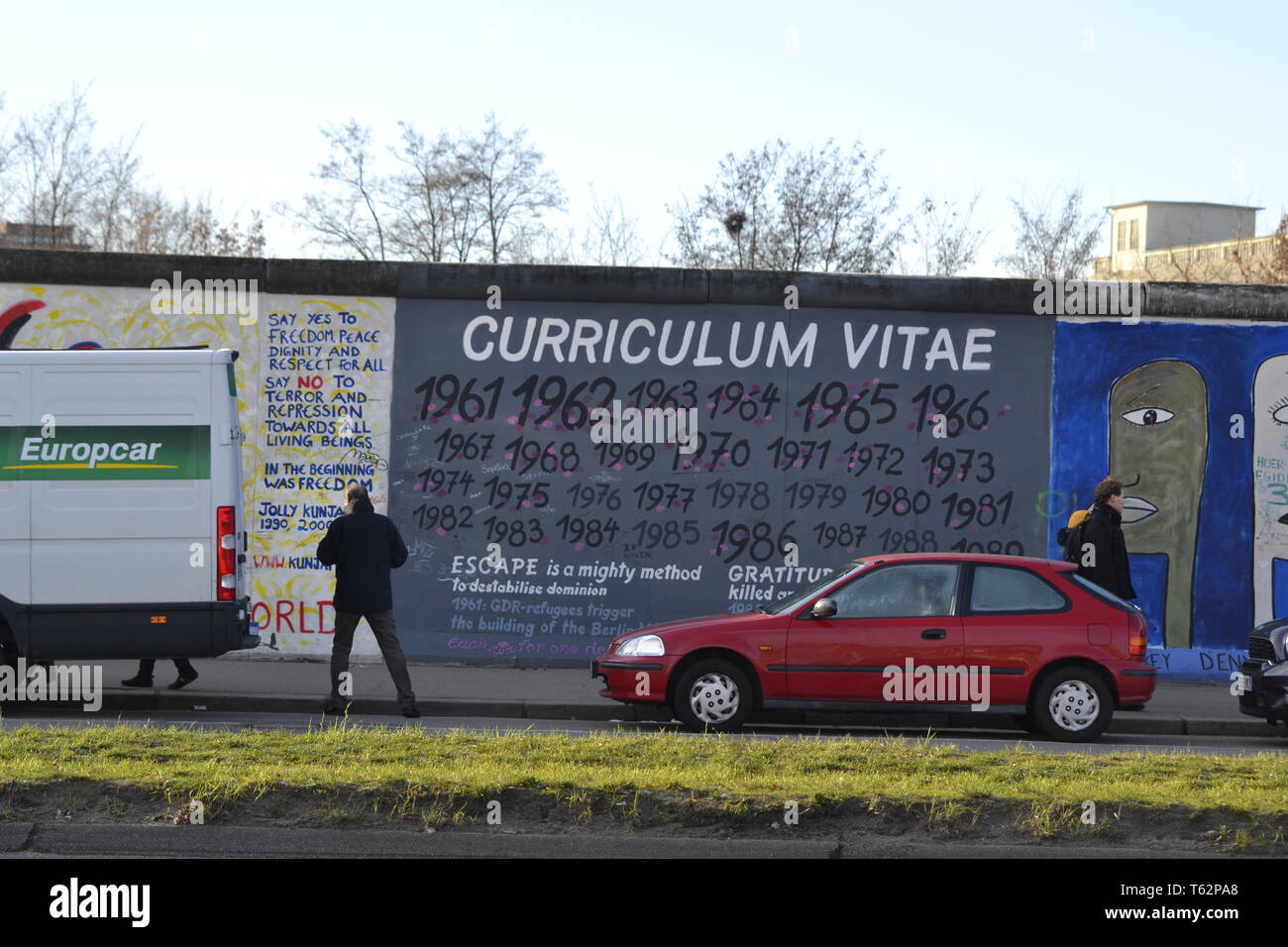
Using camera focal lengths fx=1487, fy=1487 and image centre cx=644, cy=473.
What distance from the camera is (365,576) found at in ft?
37.5

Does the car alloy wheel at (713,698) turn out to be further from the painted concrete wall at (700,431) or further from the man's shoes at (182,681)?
the man's shoes at (182,681)

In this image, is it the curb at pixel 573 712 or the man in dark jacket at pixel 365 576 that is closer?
the man in dark jacket at pixel 365 576

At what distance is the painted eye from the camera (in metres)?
15.3

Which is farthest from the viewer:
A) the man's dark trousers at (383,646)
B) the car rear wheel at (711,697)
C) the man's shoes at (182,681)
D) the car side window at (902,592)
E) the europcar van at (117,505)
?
the man's shoes at (182,681)

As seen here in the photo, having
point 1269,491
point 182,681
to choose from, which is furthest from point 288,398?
point 1269,491

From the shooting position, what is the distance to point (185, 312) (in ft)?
49.3

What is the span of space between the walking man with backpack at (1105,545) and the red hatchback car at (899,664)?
1.76m

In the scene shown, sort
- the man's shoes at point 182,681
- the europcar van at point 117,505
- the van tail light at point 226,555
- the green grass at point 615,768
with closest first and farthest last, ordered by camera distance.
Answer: the green grass at point 615,768
the europcar van at point 117,505
the van tail light at point 226,555
the man's shoes at point 182,681

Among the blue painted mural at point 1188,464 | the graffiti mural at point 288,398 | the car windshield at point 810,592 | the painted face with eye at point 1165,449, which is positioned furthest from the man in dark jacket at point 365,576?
the painted face with eye at point 1165,449

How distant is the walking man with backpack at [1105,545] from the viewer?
12828mm

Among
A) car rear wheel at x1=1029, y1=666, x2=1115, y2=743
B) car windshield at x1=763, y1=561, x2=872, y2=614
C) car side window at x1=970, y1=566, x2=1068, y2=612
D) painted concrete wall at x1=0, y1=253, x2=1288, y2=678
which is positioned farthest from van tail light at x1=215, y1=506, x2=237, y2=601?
→ car rear wheel at x1=1029, y1=666, x2=1115, y2=743

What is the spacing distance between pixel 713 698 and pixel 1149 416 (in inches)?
270
